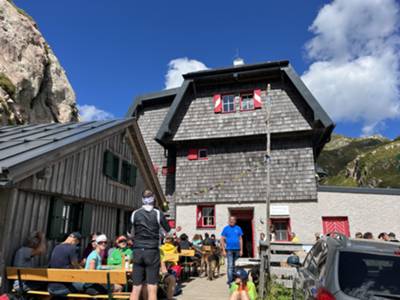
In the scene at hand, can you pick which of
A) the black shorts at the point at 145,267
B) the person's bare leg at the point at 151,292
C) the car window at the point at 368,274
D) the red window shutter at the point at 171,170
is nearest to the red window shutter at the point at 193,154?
the red window shutter at the point at 171,170

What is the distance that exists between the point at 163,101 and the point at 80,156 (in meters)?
13.3

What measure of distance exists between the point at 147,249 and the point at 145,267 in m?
0.31

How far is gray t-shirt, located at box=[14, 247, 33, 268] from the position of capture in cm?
548

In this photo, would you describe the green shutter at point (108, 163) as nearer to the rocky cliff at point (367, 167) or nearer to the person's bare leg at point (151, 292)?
the person's bare leg at point (151, 292)

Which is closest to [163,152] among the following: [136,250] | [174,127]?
[174,127]

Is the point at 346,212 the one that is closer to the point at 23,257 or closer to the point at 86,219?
the point at 86,219

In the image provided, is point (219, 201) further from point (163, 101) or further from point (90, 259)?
point (90, 259)

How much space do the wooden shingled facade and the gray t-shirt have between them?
11159 mm

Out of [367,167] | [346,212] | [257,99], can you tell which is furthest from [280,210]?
[367,167]

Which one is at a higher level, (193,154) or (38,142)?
(193,154)

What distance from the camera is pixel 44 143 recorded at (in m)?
6.65

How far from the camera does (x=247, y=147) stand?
53.8 ft

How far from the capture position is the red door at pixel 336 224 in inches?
569

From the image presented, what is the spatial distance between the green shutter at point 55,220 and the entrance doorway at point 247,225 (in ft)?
34.5
